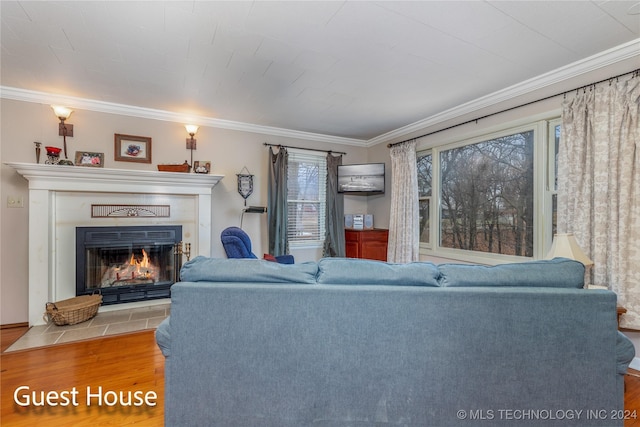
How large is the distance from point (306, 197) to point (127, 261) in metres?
2.53

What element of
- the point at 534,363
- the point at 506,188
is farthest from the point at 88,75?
the point at 506,188

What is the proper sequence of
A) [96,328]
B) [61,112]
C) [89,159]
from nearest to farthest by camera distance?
[96,328] → [61,112] → [89,159]

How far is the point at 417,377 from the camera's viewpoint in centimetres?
134

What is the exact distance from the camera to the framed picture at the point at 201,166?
3637mm

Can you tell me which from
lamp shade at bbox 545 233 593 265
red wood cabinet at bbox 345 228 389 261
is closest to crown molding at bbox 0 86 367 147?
red wood cabinet at bbox 345 228 389 261

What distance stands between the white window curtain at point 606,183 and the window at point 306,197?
9.84 feet

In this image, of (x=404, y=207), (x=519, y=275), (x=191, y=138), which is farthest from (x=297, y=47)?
(x=404, y=207)

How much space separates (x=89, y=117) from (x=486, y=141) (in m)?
4.52

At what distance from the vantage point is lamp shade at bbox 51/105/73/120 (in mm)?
2990

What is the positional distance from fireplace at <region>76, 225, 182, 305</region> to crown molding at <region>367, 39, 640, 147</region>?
11.8ft

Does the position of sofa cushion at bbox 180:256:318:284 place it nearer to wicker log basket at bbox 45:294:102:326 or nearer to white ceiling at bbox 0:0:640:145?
white ceiling at bbox 0:0:640:145

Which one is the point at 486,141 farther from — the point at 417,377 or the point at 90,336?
the point at 90,336

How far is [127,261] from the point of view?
3465mm

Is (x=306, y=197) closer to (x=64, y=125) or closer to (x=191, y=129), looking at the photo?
(x=191, y=129)
